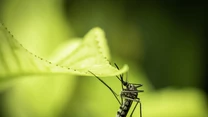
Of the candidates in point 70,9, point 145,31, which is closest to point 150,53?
point 145,31

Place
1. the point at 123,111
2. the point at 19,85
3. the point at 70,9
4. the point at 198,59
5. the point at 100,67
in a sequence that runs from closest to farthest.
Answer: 1. the point at 100,67
2. the point at 123,111
3. the point at 19,85
4. the point at 70,9
5. the point at 198,59

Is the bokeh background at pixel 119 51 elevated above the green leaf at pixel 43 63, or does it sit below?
above

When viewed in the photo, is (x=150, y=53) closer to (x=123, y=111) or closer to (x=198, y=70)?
(x=198, y=70)

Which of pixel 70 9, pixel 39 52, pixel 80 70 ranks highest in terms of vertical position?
pixel 70 9

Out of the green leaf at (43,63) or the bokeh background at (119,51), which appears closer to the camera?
the green leaf at (43,63)

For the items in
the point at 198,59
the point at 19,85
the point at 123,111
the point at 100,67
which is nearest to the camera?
the point at 100,67
